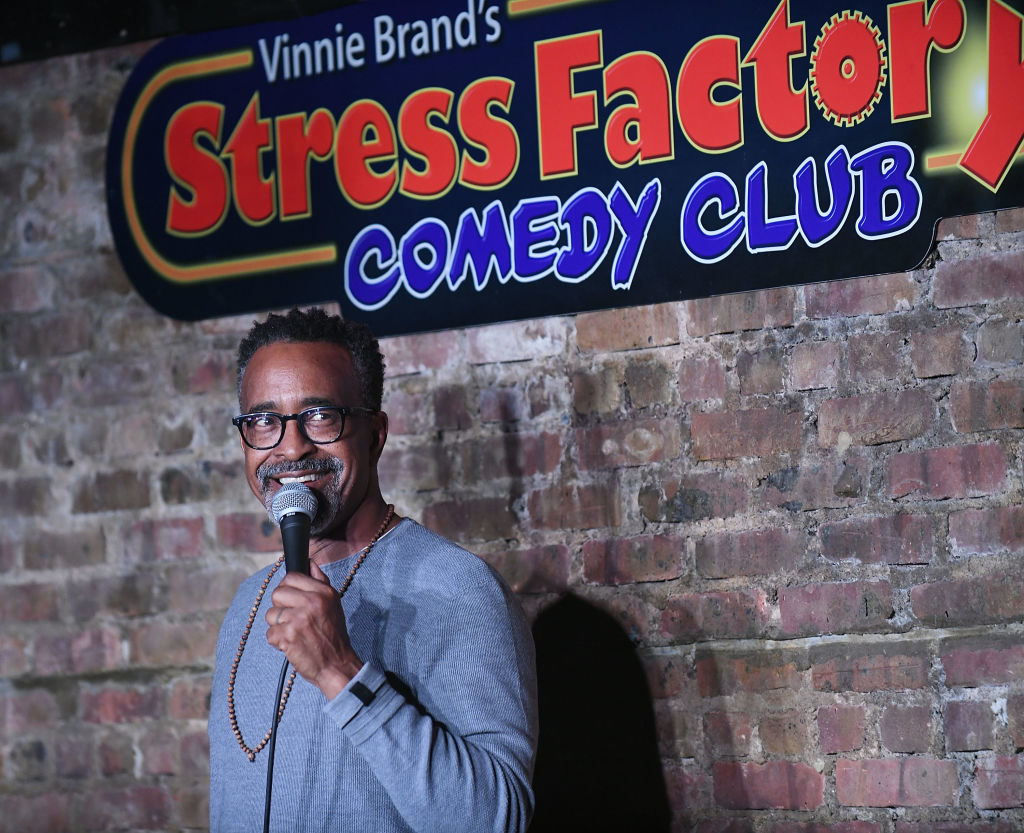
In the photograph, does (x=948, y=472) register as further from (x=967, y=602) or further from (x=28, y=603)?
(x=28, y=603)

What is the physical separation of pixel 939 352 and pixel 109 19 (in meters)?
1.95

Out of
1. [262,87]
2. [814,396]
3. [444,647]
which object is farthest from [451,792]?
[262,87]

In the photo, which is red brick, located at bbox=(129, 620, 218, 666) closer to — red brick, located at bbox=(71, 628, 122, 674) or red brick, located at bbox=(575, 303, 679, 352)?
red brick, located at bbox=(71, 628, 122, 674)

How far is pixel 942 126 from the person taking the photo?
2.14 metres

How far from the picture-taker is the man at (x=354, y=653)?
151 centimetres

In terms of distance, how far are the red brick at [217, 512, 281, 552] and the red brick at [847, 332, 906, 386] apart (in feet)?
4.07

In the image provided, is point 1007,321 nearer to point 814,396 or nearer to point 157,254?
point 814,396

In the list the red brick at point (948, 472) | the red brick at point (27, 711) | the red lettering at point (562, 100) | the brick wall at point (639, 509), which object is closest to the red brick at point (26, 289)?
the brick wall at point (639, 509)

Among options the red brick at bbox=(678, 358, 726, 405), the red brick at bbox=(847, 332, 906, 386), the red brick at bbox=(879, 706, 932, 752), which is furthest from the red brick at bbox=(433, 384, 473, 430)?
the red brick at bbox=(879, 706, 932, 752)

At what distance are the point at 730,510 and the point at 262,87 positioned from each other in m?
1.37

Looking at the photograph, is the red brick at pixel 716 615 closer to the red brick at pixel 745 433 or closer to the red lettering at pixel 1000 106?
the red brick at pixel 745 433

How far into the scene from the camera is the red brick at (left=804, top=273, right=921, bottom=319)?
2.15 m

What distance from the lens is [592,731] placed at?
2.25 m

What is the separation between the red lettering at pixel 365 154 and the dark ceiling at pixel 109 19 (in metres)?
0.26
